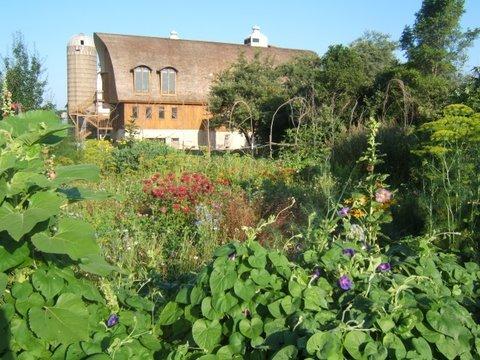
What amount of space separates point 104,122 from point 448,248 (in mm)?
39356

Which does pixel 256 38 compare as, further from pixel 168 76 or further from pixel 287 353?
pixel 287 353

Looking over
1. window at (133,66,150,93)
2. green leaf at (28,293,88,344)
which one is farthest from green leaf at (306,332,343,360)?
window at (133,66,150,93)

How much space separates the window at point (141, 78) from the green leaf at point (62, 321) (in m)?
37.4

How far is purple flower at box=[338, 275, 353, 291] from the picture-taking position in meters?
2.25

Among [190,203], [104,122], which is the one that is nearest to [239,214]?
[190,203]

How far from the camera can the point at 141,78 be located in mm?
38688

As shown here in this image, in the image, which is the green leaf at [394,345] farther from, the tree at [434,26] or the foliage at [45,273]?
the tree at [434,26]

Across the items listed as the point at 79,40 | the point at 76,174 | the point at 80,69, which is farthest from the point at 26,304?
the point at 79,40

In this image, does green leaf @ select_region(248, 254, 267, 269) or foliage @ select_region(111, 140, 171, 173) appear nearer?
green leaf @ select_region(248, 254, 267, 269)

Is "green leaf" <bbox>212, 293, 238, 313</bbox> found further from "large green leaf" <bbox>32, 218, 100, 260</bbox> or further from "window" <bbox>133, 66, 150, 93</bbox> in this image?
"window" <bbox>133, 66, 150, 93</bbox>

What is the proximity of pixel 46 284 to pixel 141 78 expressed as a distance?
3779 centimetres

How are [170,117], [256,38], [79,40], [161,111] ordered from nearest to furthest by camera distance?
[161,111], [170,117], [256,38], [79,40]

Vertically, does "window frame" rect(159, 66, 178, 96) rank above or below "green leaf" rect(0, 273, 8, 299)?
above

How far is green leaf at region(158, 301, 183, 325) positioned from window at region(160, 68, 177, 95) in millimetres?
37768
